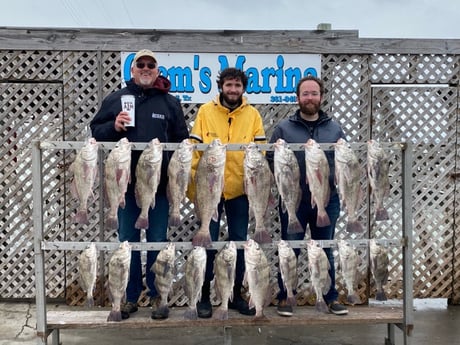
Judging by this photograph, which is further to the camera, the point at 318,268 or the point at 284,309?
the point at 284,309

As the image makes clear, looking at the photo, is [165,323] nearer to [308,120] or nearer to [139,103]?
[139,103]

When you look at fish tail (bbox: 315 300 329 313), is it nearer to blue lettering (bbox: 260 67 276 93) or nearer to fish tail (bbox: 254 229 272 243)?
fish tail (bbox: 254 229 272 243)

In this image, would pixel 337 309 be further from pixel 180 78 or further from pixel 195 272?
pixel 180 78

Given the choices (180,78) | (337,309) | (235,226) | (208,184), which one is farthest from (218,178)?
(180,78)

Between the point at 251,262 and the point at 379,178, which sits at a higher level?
the point at 379,178

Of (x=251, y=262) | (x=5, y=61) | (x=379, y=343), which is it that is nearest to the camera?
(x=251, y=262)

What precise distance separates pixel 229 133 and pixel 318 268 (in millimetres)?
1199

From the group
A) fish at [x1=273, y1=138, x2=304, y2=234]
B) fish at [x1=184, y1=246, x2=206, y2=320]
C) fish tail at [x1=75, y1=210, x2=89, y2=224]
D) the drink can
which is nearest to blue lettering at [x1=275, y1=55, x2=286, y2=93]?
fish at [x1=273, y1=138, x2=304, y2=234]

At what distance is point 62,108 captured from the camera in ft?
16.3

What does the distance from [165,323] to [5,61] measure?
124 inches

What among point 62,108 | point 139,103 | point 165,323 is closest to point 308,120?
point 139,103

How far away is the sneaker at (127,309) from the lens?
12.1 ft

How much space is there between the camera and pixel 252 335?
4.45 m

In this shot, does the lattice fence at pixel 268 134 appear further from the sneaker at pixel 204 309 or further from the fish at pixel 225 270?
the fish at pixel 225 270
